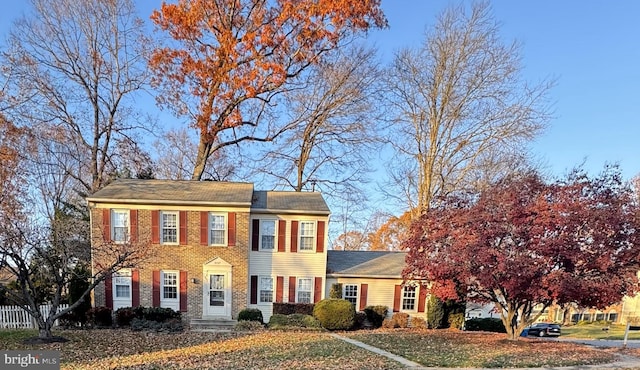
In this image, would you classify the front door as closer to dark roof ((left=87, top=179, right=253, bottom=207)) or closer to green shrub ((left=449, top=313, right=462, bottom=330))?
dark roof ((left=87, top=179, right=253, bottom=207))

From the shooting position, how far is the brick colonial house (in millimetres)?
15258

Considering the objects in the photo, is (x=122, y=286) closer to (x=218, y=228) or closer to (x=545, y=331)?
(x=218, y=228)

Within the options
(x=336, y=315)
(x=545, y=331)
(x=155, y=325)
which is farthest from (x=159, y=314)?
(x=545, y=331)

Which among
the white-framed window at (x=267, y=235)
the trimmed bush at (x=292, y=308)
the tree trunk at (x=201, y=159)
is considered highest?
the tree trunk at (x=201, y=159)

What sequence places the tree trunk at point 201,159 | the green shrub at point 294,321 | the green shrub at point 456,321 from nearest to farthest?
the green shrub at point 294,321
the green shrub at point 456,321
the tree trunk at point 201,159

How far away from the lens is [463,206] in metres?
12.4

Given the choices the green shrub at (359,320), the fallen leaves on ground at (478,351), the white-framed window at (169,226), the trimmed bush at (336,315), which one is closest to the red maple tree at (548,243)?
the fallen leaves on ground at (478,351)

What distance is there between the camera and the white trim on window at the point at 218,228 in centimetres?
1568

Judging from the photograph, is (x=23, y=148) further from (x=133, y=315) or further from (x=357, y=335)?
(x=357, y=335)

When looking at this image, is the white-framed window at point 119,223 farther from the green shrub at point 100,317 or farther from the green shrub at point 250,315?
the green shrub at point 250,315

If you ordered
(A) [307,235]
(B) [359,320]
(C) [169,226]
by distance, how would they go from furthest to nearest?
(A) [307,235]
(C) [169,226]
(B) [359,320]

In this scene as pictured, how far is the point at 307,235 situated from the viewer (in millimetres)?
16328

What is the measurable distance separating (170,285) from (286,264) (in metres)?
4.87

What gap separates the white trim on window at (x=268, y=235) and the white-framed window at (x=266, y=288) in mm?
1253
